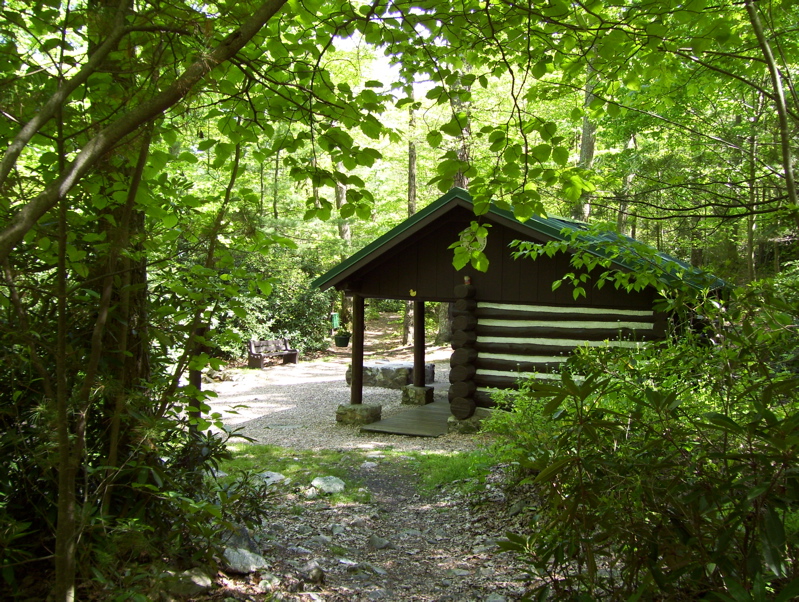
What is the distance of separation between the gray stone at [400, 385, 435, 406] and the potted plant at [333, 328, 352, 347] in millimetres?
10311

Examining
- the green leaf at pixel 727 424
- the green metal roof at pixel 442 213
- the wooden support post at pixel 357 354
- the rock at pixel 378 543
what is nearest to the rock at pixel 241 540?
the rock at pixel 378 543

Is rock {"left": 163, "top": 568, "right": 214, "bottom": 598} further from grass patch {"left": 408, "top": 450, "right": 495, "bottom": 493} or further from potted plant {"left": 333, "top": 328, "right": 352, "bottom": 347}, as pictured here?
potted plant {"left": 333, "top": 328, "right": 352, "bottom": 347}

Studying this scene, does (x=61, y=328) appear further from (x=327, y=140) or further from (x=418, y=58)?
(x=418, y=58)

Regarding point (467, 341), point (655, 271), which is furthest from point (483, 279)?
point (655, 271)

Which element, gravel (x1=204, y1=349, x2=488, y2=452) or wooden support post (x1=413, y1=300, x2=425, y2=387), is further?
wooden support post (x1=413, y1=300, x2=425, y2=387)

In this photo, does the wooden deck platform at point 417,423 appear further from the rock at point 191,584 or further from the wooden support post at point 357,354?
the rock at point 191,584

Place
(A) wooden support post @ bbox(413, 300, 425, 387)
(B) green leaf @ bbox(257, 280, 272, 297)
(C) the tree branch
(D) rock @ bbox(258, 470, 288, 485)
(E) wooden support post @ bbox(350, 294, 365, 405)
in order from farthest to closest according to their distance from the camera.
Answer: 1. (A) wooden support post @ bbox(413, 300, 425, 387)
2. (E) wooden support post @ bbox(350, 294, 365, 405)
3. (D) rock @ bbox(258, 470, 288, 485)
4. (B) green leaf @ bbox(257, 280, 272, 297)
5. (C) the tree branch

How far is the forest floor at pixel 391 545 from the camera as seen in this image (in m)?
4.18

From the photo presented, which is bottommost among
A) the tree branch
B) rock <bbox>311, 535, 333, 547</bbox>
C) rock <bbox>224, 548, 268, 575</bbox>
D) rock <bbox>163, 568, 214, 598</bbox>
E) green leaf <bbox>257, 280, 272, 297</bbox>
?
rock <bbox>311, 535, 333, 547</bbox>

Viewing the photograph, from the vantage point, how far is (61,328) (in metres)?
2.21

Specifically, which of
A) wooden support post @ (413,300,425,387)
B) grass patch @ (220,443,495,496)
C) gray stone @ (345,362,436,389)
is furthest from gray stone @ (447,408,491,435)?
gray stone @ (345,362,436,389)

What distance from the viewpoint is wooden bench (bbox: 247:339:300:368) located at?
19.5 meters

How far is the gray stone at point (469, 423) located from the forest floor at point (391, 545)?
8.05 feet

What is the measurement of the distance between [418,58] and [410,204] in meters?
17.4
